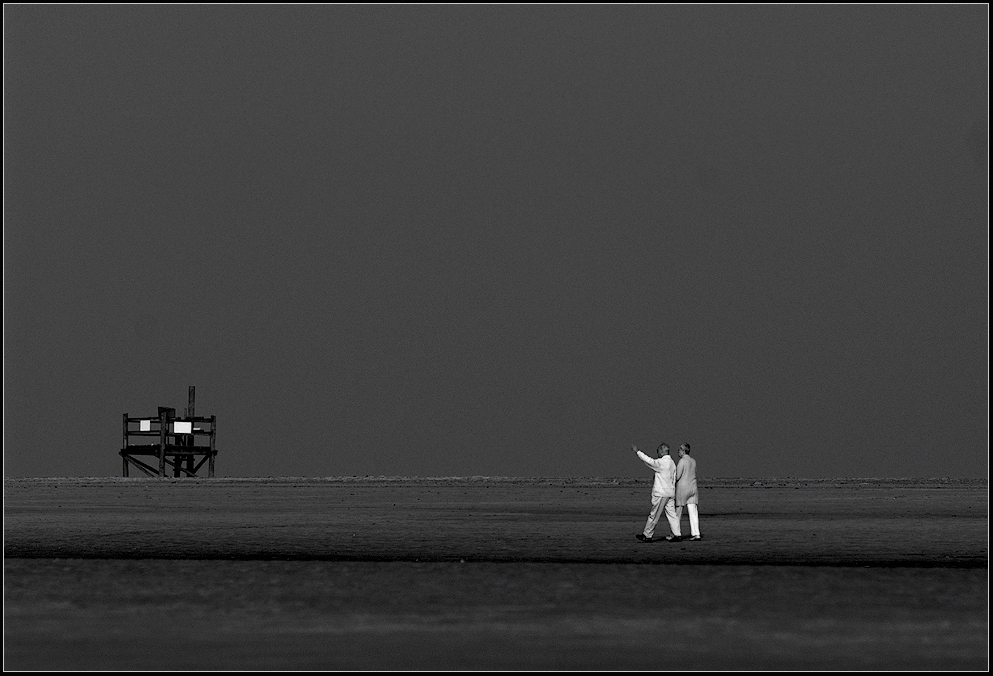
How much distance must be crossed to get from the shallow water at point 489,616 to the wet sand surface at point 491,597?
3 cm

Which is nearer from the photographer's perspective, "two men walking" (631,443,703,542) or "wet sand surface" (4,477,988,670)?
"wet sand surface" (4,477,988,670)

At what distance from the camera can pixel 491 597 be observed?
1719 centimetres

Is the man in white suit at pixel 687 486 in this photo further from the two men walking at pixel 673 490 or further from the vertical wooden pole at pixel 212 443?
the vertical wooden pole at pixel 212 443

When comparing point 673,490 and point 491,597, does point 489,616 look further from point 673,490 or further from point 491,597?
point 673,490

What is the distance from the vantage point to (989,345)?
16359mm

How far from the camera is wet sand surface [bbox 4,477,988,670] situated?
42.5ft

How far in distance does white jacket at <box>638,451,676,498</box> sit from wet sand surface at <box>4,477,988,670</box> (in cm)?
106

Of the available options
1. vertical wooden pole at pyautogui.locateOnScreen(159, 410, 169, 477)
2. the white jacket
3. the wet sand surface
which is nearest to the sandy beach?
the wet sand surface

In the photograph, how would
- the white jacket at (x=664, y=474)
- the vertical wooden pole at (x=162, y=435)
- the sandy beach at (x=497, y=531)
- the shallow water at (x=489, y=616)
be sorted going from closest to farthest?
the shallow water at (x=489, y=616), the sandy beach at (x=497, y=531), the white jacket at (x=664, y=474), the vertical wooden pole at (x=162, y=435)

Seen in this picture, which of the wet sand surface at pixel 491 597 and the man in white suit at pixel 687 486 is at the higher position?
the man in white suit at pixel 687 486

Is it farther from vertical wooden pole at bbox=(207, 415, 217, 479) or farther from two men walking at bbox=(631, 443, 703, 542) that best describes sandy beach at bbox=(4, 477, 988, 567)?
vertical wooden pole at bbox=(207, 415, 217, 479)

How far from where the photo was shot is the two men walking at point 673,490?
87.2 ft

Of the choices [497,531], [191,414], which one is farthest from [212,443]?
[497,531]

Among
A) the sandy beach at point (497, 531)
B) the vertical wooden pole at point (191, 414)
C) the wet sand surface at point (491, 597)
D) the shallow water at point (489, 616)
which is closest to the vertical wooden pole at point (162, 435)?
the vertical wooden pole at point (191, 414)
